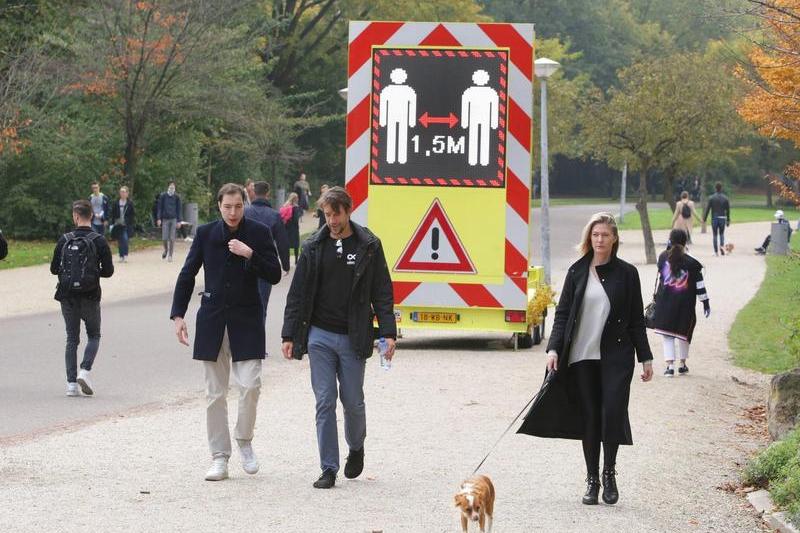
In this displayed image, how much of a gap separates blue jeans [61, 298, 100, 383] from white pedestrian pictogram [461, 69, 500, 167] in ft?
16.0

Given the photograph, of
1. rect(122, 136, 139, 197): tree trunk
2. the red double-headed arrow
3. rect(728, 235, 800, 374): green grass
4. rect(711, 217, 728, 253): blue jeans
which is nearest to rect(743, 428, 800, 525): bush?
rect(728, 235, 800, 374): green grass

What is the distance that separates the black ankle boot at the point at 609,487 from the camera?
7938 mm

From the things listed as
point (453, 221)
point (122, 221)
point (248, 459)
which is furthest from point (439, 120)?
point (122, 221)

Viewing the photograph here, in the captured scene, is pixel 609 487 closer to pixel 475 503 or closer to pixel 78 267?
pixel 475 503

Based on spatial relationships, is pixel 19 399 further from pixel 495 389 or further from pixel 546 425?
pixel 546 425

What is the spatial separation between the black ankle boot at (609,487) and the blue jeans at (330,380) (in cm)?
146

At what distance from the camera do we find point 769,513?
314 inches

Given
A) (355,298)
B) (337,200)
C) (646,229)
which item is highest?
(337,200)

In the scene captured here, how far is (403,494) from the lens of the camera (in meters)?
8.11

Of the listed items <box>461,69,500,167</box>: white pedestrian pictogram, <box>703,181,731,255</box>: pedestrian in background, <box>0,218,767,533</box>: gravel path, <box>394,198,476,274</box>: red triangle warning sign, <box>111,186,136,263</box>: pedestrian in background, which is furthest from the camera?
<box>703,181,731,255</box>: pedestrian in background

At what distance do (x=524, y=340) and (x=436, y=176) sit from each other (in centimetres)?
235

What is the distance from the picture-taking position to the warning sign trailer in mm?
15594

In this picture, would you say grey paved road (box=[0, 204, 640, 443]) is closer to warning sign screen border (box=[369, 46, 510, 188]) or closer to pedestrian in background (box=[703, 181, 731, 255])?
warning sign screen border (box=[369, 46, 510, 188])

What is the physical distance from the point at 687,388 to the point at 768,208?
A: 72.3 meters
